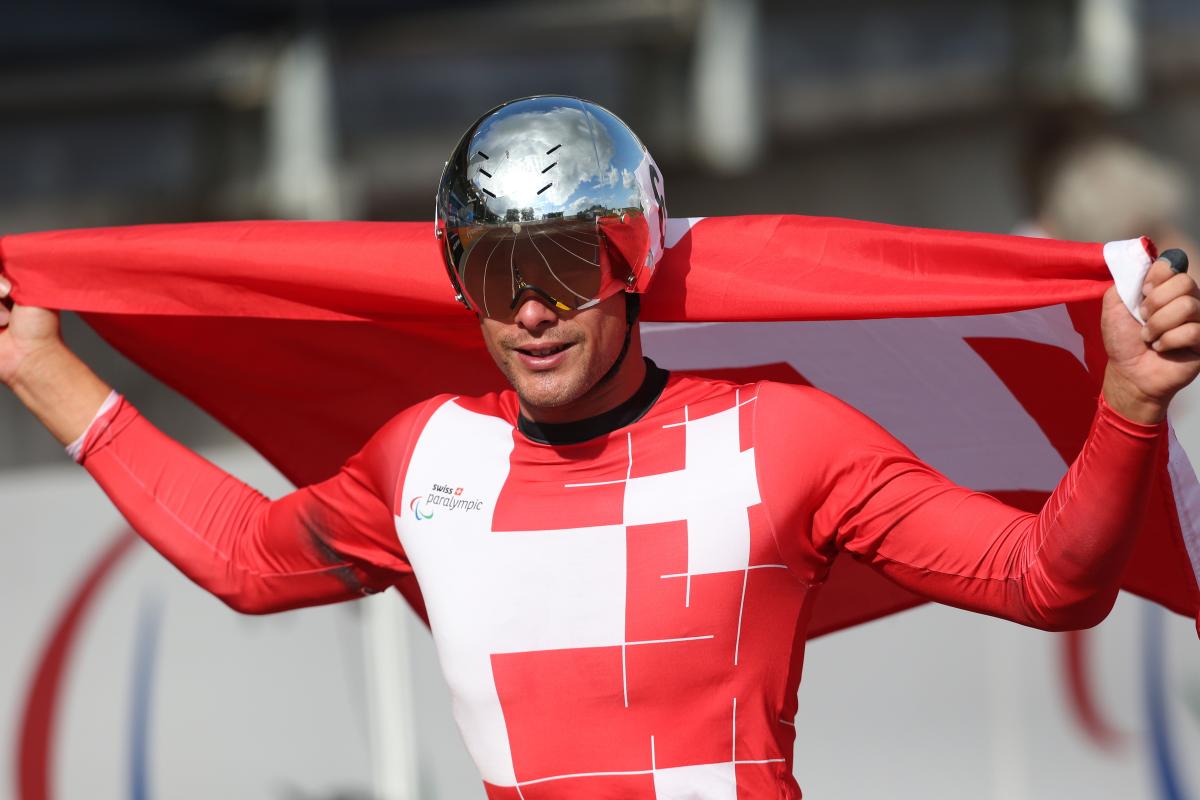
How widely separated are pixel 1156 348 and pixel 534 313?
87 cm

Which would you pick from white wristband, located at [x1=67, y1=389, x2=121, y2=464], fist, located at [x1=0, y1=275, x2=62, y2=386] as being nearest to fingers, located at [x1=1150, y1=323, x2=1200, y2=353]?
white wristband, located at [x1=67, y1=389, x2=121, y2=464]

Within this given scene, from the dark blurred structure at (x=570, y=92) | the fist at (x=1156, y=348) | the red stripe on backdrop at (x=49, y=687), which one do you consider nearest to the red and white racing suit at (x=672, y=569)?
the fist at (x=1156, y=348)

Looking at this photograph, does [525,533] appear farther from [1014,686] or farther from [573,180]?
[1014,686]

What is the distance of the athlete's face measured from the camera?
2391 millimetres

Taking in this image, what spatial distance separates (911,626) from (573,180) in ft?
8.29

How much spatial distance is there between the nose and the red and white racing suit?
0.66ft

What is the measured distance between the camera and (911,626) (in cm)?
456

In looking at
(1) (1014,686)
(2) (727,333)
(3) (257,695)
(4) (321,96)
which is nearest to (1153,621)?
(1) (1014,686)

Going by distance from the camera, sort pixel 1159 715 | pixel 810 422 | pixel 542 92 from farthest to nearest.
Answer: pixel 542 92, pixel 1159 715, pixel 810 422

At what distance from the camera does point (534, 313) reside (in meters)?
2.38

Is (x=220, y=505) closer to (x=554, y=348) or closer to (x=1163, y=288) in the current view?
(x=554, y=348)

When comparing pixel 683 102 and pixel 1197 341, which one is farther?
pixel 683 102

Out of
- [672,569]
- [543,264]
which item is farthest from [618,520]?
[543,264]

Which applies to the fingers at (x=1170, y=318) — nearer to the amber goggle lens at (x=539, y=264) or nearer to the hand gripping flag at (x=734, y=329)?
the hand gripping flag at (x=734, y=329)
